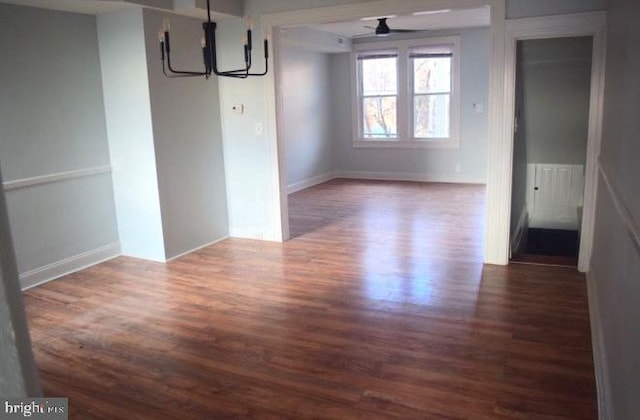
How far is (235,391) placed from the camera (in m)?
2.64

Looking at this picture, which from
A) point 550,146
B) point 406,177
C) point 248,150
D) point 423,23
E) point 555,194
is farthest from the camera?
point 406,177

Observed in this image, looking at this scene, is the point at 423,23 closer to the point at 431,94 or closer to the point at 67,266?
the point at 431,94

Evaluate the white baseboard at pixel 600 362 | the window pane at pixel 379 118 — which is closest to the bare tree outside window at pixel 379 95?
the window pane at pixel 379 118

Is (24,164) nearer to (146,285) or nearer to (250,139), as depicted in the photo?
(146,285)

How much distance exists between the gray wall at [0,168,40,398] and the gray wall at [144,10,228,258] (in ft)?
13.4

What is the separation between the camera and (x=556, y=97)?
17.1 ft

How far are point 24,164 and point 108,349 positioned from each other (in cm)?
190

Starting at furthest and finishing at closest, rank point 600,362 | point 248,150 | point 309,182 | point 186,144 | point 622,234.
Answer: point 309,182 < point 248,150 < point 186,144 < point 600,362 < point 622,234

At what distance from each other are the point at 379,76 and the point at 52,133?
5.84 meters

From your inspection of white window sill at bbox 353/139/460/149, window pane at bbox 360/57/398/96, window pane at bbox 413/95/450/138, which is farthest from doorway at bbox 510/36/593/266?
window pane at bbox 360/57/398/96

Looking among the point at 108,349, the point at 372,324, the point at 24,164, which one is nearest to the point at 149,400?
the point at 108,349

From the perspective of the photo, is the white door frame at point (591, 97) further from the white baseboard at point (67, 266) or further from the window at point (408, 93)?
the window at point (408, 93)

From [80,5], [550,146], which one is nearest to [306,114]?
[550,146]

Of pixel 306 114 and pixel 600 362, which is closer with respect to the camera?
pixel 600 362
